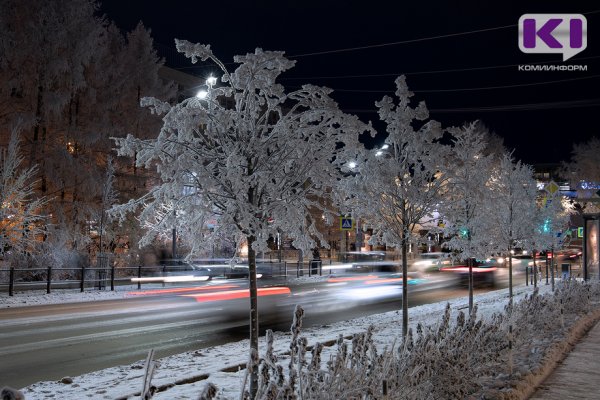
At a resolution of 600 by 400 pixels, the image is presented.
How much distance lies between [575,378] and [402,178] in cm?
445

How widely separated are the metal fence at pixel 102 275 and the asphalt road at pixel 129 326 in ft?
8.12

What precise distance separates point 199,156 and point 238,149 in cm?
44

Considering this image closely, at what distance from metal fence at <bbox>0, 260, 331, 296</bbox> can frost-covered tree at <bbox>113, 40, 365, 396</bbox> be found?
13.5 metres

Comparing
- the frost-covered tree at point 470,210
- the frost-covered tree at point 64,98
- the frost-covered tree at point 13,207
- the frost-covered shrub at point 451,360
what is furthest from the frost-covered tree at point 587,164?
the frost-covered shrub at point 451,360

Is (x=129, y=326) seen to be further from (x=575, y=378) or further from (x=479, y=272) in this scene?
(x=479, y=272)

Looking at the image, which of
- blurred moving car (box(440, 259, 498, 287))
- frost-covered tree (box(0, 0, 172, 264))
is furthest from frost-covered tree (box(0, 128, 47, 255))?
blurred moving car (box(440, 259, 498, 287))

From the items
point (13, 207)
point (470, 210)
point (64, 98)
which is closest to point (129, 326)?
point (470, 210)

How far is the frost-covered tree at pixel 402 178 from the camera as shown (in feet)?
35.9

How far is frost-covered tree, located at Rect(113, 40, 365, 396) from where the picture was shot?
20.9 feet

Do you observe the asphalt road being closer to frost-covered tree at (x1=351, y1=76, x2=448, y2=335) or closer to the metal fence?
the metal fence

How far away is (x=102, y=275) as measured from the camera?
2609 centimetres

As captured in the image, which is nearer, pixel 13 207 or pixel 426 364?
pixel 426 364

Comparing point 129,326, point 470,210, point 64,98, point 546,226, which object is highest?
point 64,98

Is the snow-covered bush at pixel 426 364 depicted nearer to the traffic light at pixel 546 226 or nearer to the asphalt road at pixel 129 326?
the asphalt road at pixel 129 326
